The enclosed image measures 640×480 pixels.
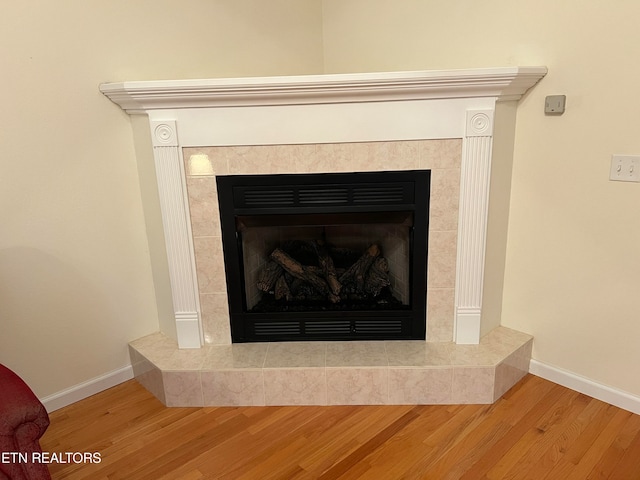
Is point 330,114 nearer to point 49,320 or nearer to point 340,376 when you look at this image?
point 340,376

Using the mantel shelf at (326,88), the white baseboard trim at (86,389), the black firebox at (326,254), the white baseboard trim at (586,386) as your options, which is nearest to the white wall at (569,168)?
the white baseboard trim at (586,386)

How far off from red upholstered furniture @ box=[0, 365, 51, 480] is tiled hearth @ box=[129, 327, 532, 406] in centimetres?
88

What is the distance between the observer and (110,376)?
246 cm

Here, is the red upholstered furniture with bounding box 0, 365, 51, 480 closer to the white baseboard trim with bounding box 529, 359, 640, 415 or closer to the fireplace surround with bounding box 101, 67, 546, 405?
the fireplace surround with bounding box 101, 67, 546, 405

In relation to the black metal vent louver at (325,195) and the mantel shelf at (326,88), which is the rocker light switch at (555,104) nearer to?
the mantel shelf at (326,88)

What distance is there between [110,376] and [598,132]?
102 inches

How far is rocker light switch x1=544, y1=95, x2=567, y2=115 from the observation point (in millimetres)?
2111

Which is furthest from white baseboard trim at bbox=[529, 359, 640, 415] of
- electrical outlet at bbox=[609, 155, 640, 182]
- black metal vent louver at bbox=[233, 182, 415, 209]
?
black metal vent louver at bbox=[233, 182, 415, 209]

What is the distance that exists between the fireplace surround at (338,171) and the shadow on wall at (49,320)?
0.85ft

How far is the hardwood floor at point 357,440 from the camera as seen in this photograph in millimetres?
1871

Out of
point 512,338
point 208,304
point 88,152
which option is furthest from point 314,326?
point 88,152

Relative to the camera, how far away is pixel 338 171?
221 cm

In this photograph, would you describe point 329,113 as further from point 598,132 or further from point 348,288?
point 598,132

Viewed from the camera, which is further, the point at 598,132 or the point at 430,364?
the point at 430,364
